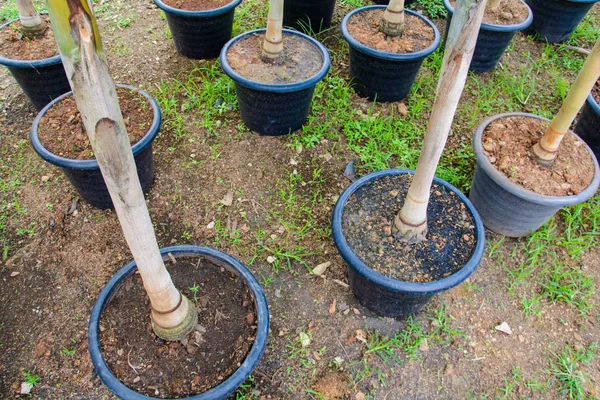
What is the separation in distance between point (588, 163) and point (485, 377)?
1205 mm

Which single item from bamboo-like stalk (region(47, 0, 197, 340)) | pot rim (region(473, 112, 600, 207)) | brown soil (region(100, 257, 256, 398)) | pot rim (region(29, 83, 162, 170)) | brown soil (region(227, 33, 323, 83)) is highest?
bamboo-like stalk (region(47, 0, 197, 340))

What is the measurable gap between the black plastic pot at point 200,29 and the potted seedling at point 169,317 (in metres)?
1.79

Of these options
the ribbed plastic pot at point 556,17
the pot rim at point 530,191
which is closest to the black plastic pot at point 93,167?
the pot rim at point 530,191

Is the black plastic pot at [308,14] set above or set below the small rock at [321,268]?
above

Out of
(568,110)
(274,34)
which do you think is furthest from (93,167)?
(568,110)

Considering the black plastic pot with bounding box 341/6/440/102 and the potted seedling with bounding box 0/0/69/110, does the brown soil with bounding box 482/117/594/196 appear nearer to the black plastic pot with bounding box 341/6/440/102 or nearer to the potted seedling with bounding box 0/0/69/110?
the black plastic pot with bounding box 341/6/440/102

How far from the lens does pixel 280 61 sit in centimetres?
251

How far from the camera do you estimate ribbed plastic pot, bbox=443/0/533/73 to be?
116 inches

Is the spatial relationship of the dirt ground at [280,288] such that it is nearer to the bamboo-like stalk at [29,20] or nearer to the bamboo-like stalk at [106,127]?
the bamboo-like stalk at [29,20]

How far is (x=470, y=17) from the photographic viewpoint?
3.72 feet

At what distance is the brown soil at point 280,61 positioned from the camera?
2430 millimetres

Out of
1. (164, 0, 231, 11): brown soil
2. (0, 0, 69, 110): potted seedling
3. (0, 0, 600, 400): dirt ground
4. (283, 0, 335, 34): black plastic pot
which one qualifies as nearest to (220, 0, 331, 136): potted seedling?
(0, 0, 600, 400): dirt ground

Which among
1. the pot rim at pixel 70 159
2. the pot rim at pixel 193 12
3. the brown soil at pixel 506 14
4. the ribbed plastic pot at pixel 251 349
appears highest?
the brown soil at pixel 506 14

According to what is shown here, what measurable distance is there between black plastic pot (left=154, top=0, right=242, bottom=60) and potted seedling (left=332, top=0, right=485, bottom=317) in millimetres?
1699
